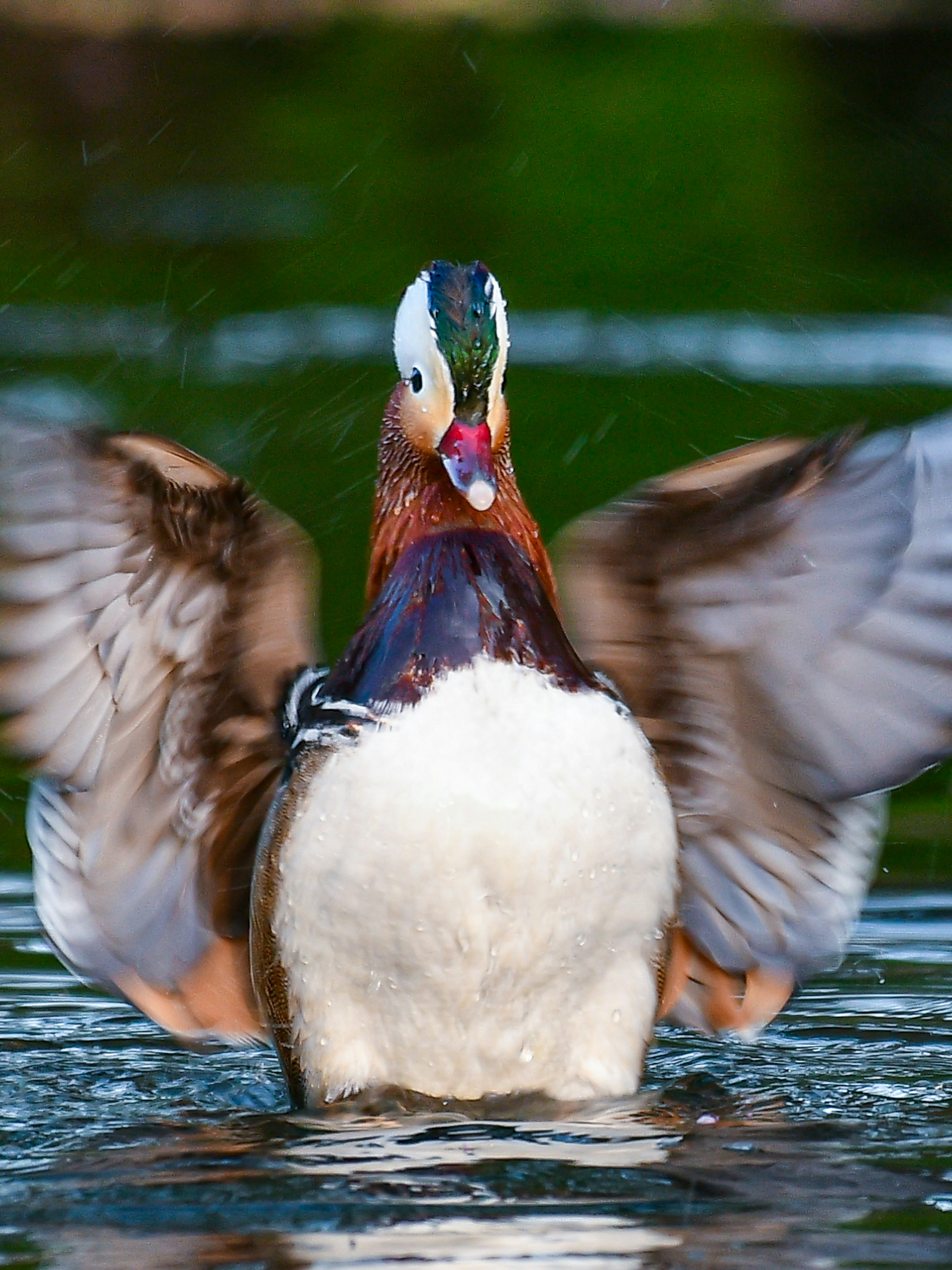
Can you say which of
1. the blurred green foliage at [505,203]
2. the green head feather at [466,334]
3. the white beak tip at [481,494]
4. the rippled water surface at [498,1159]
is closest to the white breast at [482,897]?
the rippled water surface at [498,1159]

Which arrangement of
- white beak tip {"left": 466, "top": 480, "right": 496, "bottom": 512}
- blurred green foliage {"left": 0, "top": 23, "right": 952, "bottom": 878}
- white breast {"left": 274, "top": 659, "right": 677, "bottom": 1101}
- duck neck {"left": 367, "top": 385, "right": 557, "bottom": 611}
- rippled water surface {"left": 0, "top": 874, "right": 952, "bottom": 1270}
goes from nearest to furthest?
rippled water surface {"left": 0, "top": 874, "right": 952, "bottom": 1270}
white breast {"left": 274, "top": 659, "right": 677, "bottom": 1101}
white beak tip {"left": 466, "top": 480, "right": 496, "bottom": 512}
duck neck {"left": 367, "top": 385, "right": 557, "bottom": 611}
blurred green foliage {"left": 0, "top": 23, "right": 952, "bottom": 878}

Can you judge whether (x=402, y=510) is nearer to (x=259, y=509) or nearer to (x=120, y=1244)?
(x=259, y=509)

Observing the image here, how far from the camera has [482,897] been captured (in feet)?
12.7

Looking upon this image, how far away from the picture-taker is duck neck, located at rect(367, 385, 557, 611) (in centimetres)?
420

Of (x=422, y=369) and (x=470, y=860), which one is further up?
(x=422, y=369)

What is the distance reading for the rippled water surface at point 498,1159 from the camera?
3355mm

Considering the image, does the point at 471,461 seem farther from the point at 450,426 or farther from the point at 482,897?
the point at 482,897

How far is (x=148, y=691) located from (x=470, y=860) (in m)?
0.74

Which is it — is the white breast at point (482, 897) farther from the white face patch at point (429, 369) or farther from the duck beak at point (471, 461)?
the white face patch at point (429, 369)

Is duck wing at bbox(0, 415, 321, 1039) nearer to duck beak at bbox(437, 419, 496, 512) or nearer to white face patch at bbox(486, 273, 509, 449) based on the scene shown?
duck beak at bbox(437, 419, 496, 512)

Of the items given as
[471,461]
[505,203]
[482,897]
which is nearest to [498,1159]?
[482,897]

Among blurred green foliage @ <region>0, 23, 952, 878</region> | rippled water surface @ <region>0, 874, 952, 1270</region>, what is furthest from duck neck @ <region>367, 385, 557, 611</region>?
blurred green foliage @ <region>0, 23, 952, 878</region>

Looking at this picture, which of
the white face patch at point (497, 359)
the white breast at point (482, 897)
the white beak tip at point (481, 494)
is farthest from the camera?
the white face patch at point (497, 359)

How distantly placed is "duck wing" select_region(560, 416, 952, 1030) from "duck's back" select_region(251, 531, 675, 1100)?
236 mm
